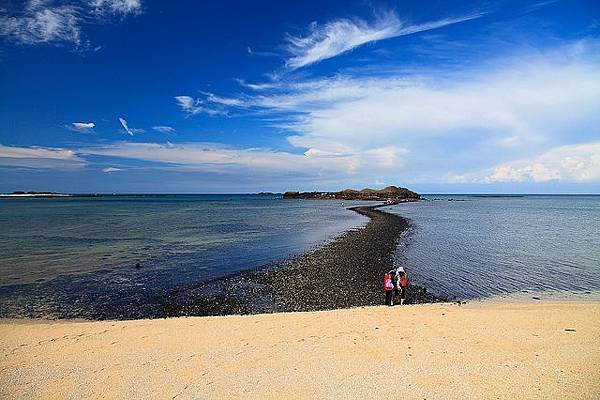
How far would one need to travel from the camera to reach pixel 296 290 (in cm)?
1739

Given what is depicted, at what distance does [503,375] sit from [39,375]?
1036 cm

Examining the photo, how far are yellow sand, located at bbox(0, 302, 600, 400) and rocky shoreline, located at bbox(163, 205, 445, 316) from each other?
7.53 ft

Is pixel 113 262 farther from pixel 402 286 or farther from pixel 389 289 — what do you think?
pixel 402 286

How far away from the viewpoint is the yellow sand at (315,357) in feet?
25.1

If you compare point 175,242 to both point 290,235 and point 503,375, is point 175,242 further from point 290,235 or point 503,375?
point 503,375

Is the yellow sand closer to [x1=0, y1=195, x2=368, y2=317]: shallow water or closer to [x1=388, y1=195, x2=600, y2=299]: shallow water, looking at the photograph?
[x1=0, y1=195, x2=368, y2=317]: shallow water

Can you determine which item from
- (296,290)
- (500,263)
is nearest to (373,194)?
(500,263)

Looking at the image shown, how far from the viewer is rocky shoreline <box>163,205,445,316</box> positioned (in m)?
15.2

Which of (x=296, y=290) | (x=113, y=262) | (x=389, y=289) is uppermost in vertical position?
(x=389, y=289)

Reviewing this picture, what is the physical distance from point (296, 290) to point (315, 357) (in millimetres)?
8236

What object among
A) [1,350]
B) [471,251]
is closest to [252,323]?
[1,350]

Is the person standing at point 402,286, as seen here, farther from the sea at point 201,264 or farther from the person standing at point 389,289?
the sea at point 201,264

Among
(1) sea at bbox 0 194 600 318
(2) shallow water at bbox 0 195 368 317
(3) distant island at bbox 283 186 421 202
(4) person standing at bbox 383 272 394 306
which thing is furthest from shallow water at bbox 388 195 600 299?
(3) distant island at bbox 283 186 421 202

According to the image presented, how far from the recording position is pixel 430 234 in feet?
133
